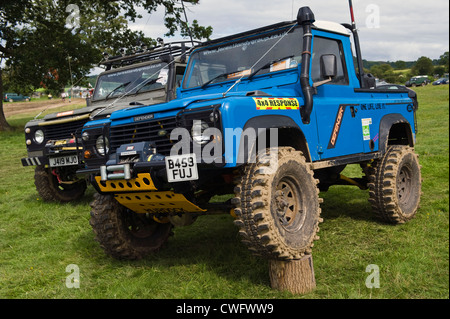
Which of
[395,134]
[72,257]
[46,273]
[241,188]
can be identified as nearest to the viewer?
[241,188]

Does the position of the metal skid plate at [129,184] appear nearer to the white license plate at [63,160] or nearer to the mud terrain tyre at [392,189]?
the mud terrain tyre at [392,189]

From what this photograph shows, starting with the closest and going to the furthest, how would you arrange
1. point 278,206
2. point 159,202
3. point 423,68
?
point 278,206, point 159,202, point 423,68

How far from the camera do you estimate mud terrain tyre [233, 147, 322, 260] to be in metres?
3.91

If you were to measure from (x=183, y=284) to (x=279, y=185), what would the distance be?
129 cm

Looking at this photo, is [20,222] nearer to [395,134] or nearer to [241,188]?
[241,188]

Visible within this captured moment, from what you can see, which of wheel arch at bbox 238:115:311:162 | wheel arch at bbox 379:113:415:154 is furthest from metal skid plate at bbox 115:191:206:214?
wheel arch at bbox 379:113:415:154

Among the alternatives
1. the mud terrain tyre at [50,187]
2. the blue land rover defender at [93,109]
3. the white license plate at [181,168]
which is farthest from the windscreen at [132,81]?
the white license plate at [181,168]

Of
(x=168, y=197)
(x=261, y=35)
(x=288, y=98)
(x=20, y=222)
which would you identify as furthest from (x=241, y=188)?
(x=20, y=222)

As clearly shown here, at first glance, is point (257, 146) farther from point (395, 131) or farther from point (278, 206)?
point (395, 131)

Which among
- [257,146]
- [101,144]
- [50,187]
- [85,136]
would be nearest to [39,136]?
[50,187]

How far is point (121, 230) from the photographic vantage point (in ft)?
17.0

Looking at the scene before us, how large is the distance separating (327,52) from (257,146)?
6.60ft

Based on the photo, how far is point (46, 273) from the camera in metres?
5.14
